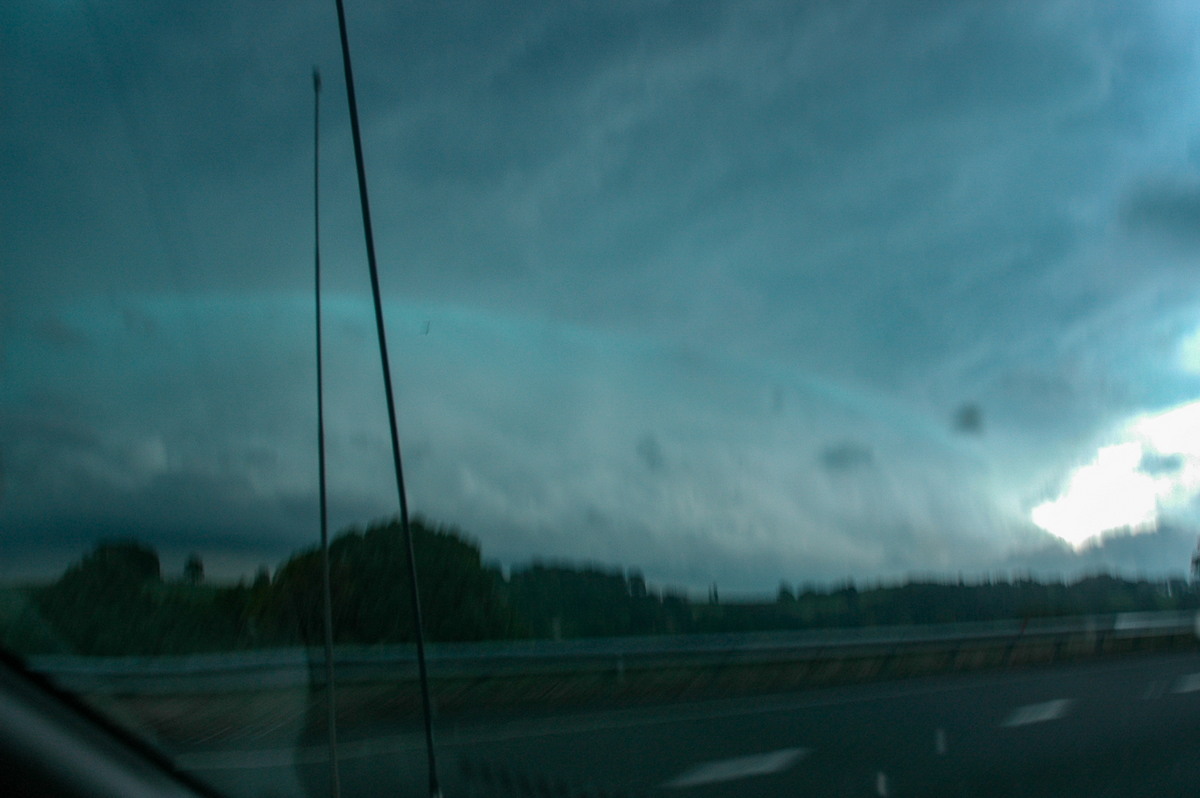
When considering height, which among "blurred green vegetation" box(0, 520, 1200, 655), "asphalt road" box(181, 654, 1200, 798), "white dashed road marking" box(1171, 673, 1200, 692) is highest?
"blurred green vegetation" box(0, 520, 1200, 655)

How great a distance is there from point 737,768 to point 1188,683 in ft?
41.1

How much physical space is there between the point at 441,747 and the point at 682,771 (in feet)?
6.21

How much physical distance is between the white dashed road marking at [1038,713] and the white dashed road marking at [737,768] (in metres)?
3.94

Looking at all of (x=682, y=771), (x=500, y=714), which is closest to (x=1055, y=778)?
(x=682, y=771)

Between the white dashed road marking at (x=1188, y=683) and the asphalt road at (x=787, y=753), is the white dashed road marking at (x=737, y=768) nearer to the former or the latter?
the asphalt road at (x=787, y=753)

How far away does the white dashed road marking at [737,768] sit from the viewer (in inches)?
312

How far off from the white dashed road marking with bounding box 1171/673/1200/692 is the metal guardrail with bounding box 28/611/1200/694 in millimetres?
2900

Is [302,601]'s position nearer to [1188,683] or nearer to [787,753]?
[787,753]

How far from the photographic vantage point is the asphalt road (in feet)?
20.8

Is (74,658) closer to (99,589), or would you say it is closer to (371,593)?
(99,589)

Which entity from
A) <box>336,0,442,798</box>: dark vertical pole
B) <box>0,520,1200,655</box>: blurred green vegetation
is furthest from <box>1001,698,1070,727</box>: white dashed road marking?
<box>336,0,442,798</box>: dark vertical pole

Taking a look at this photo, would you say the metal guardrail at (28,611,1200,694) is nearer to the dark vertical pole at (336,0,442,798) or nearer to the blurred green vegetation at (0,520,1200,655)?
the blurred green vegetation at (0,520,1200,655)

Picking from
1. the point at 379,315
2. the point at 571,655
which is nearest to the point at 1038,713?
the point at 571,655

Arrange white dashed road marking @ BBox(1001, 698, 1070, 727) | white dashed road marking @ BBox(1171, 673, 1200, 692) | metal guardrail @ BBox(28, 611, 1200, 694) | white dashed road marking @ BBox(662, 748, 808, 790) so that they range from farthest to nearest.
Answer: white dashed road marking @ BBox(1171, 673, 1200, 692) → white dashed road marking @ BBox(1001, 698, 1070, 727) → white dashed road marking @ BBox(662, 748, 808, 790) → metal guardrail @ BBox(28, 611, 1200, 694)
